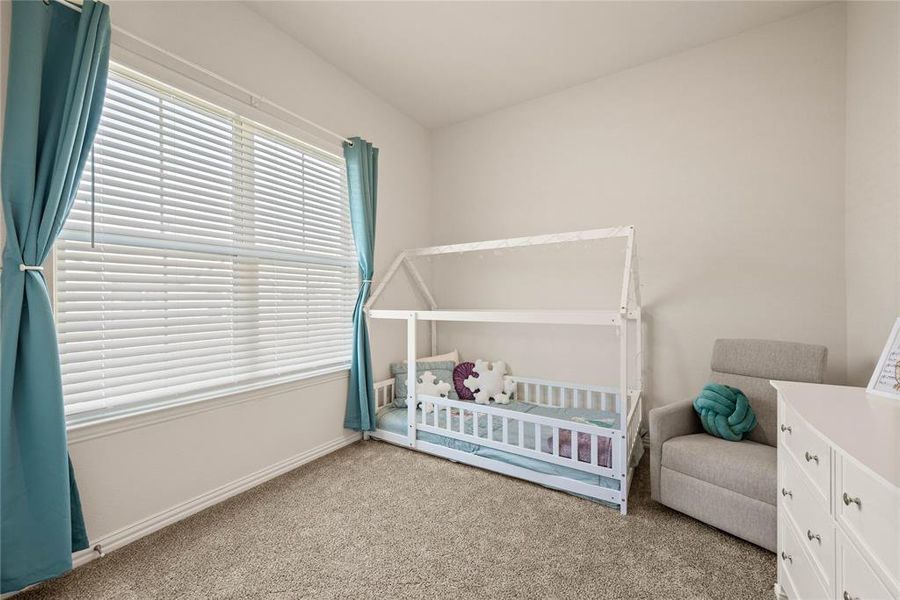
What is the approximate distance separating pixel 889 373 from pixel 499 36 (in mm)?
2479

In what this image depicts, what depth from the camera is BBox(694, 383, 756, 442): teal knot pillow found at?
1.88 m

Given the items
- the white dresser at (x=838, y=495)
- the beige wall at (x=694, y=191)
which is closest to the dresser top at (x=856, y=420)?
the white dresser at (x=838, y=495)

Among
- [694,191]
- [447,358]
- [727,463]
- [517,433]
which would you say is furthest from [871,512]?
[447,358]

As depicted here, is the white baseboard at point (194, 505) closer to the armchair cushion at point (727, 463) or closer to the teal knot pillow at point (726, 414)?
the armchair cushion at point (727, 463)

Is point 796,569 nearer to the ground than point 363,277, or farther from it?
nearer to the ground

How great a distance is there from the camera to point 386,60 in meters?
2.59

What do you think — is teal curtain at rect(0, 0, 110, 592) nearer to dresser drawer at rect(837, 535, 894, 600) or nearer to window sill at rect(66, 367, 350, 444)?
window sill at rect(66, 367, 350, 444)

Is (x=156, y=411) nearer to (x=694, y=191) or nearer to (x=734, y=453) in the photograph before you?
(x=734, y=453)

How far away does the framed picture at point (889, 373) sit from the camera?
1176mm

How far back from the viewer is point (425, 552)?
5.25ft

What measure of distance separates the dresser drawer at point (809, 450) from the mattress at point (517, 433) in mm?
854

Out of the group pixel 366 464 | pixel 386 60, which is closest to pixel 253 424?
pixel 366 464

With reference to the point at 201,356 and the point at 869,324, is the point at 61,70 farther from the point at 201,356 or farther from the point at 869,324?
the point at 869,324

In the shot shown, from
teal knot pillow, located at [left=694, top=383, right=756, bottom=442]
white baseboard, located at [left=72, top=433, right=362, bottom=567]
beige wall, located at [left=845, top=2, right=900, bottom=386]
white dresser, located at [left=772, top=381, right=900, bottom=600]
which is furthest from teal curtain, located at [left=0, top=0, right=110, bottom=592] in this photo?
beige wall, located at [left=845, top=2, right=900, bottom=386]
